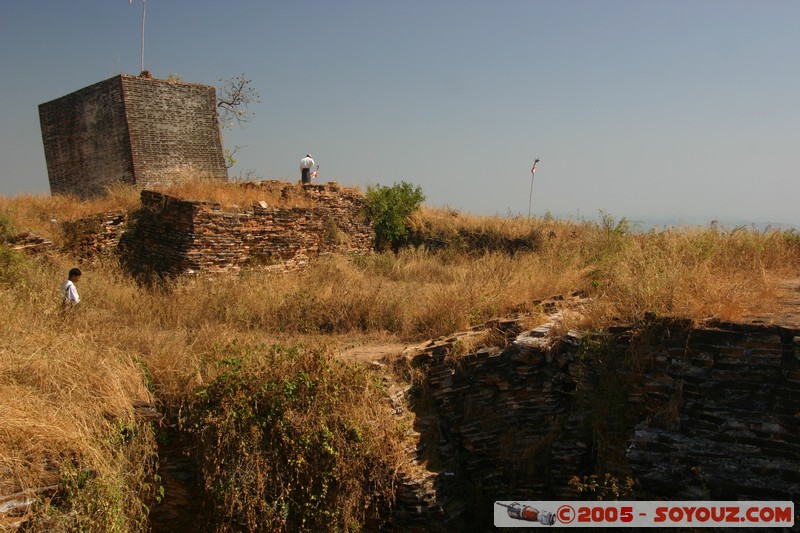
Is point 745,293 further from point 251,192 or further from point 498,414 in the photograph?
point 251,192

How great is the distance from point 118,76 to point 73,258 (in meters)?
5.25

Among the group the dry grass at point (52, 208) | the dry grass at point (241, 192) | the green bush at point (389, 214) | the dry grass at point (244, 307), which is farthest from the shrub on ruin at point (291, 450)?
the green bush at point (389, 214)

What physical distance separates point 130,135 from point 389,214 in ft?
20.5

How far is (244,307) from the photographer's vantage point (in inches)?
360

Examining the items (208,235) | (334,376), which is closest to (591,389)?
(334,376)

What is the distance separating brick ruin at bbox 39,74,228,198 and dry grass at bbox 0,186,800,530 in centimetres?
208

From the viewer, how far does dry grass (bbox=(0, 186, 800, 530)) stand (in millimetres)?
5691

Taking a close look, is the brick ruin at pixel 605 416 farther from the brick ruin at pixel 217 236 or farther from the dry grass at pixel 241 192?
the dry grass at pixel 241 192

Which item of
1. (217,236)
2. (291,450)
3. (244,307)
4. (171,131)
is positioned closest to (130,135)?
(171,131)

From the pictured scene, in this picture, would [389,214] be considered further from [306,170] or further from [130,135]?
[130,135]

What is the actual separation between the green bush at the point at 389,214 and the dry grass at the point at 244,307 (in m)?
1.72

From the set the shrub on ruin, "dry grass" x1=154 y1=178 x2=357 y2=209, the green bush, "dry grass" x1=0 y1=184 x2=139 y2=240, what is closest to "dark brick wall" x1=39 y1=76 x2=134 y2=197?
"dry grass" x1=0 y1=184 x2=139 y2=240

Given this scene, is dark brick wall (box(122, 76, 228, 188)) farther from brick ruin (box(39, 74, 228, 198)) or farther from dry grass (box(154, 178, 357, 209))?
dry grass (box(154, 178, 357, 209))

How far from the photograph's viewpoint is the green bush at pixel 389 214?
48.5 ft
